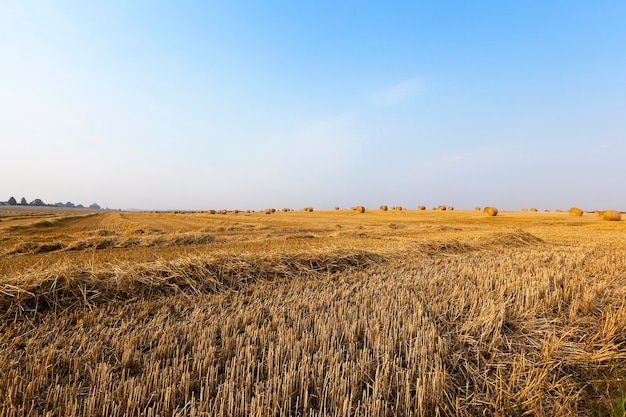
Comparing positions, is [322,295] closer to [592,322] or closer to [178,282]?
[178,282]

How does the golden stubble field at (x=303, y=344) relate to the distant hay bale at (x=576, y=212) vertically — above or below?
below

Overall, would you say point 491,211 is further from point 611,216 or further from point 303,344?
point 303,344

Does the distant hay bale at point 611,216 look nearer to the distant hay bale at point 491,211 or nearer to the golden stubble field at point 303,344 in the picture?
the distant hay bale at point 491,211

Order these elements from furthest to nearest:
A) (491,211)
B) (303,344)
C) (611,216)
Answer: (491,211)
(611,216)
(303,344)

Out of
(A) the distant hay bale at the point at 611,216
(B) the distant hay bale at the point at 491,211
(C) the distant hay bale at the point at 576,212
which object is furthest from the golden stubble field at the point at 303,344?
(C) the distant hay bale at the point at 576,212

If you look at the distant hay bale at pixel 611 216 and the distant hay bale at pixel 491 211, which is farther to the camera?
the distant hay bale at pixel 491 211

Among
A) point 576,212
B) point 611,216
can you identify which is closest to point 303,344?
point 611,216

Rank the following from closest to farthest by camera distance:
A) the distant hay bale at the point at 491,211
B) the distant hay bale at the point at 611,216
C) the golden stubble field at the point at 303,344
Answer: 1. the golden stubble field at the point at 303,344
2. the distant hay bale at the point at 611,216
3. the distant hay bale at the point at 491,211

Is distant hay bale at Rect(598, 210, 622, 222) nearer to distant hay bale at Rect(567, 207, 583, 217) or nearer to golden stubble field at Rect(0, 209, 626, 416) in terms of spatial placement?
distant hay bale at Rect(567, 207, 583, 217)

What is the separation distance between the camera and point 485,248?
1086 centimetres

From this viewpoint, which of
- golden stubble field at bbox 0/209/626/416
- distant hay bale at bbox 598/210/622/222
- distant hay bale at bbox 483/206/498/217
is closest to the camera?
golden stubble field at bbox 0/209/626/416

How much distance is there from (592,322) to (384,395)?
3.46 metres

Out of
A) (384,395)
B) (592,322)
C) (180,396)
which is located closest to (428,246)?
(592,322)

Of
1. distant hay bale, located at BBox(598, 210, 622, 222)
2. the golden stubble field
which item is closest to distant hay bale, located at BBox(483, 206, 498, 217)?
distant hay bale, located at BBox(598, 210, 622, 222)
